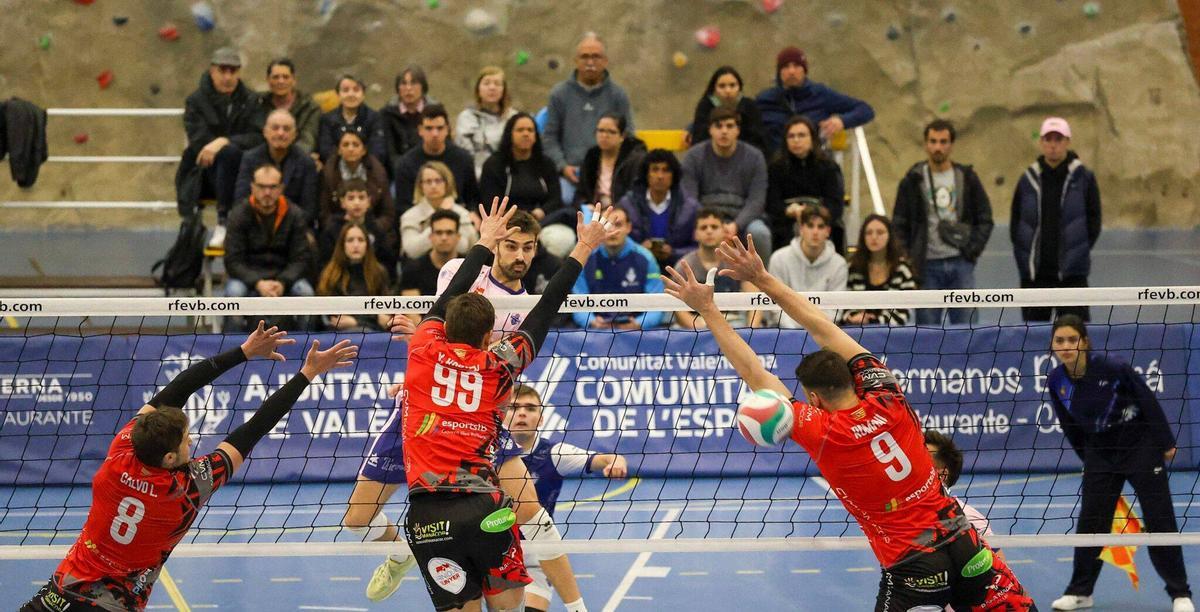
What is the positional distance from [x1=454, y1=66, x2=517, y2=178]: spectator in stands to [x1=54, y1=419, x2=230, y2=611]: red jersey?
22.8 ft

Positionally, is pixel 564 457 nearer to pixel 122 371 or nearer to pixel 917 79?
pixel 122 371

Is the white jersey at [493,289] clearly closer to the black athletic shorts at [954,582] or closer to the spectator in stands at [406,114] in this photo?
the black athletic shorts at [954,582]

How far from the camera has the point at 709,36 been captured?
54.1 feet

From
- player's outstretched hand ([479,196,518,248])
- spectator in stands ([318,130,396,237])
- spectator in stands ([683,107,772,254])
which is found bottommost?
spectator in stands ([318,130,396,237])

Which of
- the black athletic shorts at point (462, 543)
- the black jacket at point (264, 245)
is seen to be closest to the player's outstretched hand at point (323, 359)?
the black athletic shorts at point (462, 543)

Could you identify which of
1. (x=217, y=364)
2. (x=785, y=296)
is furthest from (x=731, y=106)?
(x=217, y=364)

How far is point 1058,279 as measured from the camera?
11.3 m

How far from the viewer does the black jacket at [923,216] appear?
1130 centimetres

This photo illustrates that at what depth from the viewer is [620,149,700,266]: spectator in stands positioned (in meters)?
11.1

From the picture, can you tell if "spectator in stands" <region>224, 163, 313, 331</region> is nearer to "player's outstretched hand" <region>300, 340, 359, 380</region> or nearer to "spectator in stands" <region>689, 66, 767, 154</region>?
"spectator in stands" <region>689, 66, 767, 154</region>

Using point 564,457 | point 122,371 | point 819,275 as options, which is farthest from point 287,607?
point 819,275

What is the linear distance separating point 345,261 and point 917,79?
29.1 feet

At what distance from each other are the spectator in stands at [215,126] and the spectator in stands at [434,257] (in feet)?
7.21

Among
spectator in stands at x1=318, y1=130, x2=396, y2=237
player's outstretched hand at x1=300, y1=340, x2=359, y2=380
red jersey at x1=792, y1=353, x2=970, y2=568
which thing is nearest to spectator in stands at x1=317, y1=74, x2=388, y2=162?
spectator in stands at x1=318, y1=130, x2=396, y2=237
